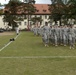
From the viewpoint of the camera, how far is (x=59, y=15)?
107 metres

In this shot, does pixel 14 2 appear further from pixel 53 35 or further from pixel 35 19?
pixel 53 35

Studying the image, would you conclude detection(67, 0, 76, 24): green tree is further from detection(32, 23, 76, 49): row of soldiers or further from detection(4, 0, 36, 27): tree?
detection(32, 23, 76, 49): row of soldiers

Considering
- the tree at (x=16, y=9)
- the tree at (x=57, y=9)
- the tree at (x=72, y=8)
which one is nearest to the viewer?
the tree at (x=72, y=8)

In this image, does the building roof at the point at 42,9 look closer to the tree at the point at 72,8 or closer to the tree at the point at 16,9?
the tree at the point at 16,9

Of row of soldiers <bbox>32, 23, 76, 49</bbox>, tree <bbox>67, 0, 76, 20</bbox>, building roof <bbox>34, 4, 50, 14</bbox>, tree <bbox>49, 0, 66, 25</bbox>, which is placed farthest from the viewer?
building roof <bbox>34, 4, 50, 14</bbox>

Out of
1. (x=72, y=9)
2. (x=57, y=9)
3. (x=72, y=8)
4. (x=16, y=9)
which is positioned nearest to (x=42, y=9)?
(x=16, y=9)

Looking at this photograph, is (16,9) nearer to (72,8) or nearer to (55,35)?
(72,8)

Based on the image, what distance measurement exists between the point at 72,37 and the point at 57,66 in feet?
38.6

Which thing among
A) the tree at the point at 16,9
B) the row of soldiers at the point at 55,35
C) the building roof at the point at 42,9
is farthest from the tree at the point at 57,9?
the row of soldiers at the point at 55,35

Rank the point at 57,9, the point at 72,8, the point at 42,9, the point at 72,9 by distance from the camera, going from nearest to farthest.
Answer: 1. the point at 72,9
2. the point at 72,8
3. the point at 57,9
4. the point at 42,9

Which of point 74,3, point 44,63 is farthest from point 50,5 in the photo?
point 44,63

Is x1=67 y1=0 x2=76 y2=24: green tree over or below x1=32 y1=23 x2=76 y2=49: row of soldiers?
over

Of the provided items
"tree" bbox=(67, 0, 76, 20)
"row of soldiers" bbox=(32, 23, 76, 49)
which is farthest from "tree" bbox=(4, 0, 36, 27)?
"row of soldiers" bbox=(32, 23, 76, 49)

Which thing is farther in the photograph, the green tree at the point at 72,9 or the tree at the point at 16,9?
the tree at the point at 16,9
